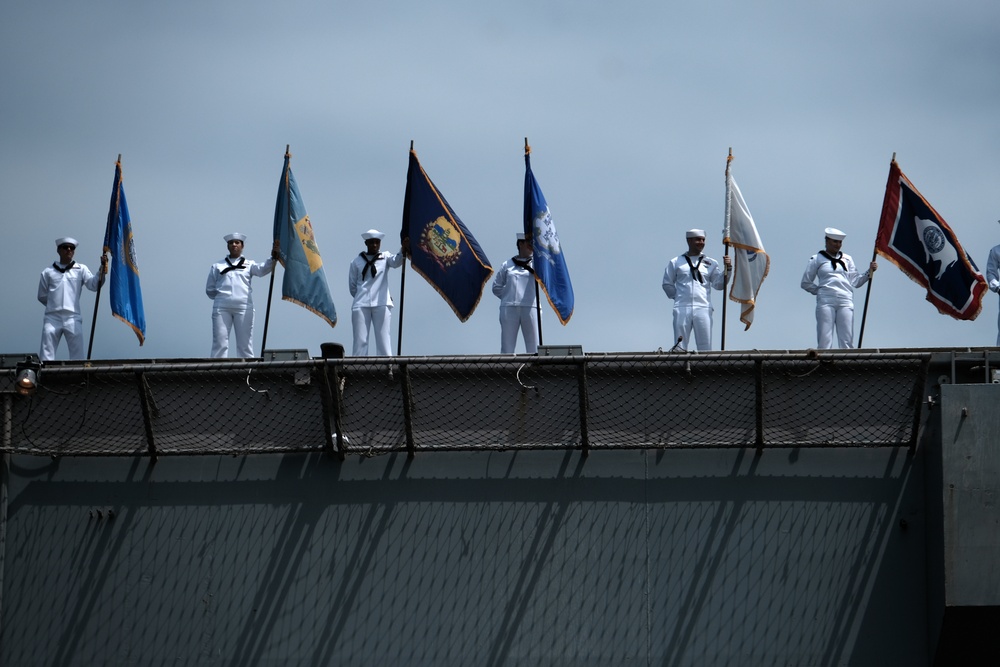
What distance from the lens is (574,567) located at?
13.8 m

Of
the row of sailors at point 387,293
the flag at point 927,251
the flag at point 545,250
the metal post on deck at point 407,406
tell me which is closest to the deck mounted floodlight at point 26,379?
the metal post on deck at point 407,406

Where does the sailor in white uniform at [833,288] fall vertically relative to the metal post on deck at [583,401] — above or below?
above

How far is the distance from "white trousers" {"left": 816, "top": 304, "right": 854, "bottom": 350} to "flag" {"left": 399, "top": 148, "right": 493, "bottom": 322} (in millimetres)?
4395

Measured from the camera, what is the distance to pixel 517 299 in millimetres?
18891

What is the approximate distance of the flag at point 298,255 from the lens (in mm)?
17781

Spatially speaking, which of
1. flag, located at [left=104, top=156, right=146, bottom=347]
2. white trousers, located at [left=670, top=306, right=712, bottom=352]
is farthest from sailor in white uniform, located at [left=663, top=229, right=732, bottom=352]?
flag, located at [left=104, top=156, right=146, bottom=347]

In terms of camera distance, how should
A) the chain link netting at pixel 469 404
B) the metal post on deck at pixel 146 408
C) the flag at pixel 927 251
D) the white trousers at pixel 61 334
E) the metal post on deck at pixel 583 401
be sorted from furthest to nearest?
the white trousers at pixel 61 334, the flag at pixel 927 251, the metal post on deck at pixel 146 408, the chain link netting at pixel 469 404, the metal post on deck at pixel 583 401

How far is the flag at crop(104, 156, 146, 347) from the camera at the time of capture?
17.9 metres

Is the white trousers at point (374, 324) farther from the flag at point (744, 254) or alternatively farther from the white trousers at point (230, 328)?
the flag at point (744, 254)

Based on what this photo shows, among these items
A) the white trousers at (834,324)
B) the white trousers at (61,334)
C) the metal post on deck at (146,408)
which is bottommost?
the metal post on deck at (146,408)

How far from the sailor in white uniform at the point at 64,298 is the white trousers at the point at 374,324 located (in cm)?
333

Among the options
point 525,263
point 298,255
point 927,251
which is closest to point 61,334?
point 298,255

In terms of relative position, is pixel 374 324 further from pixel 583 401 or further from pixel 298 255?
pixel 583 401

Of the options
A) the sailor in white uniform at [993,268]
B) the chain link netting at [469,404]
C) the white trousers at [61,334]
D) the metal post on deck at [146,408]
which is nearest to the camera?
the chain link netting at [469,404]
